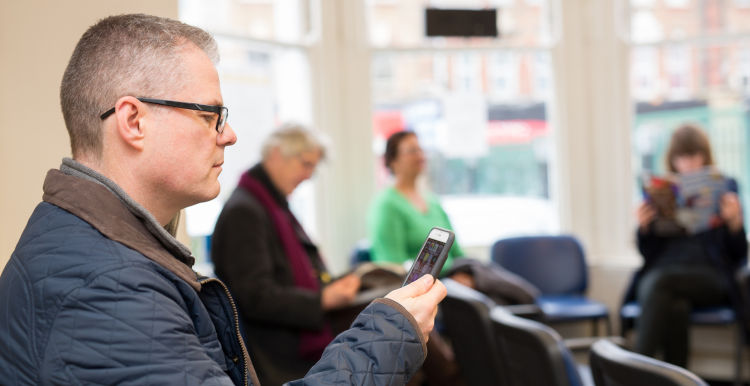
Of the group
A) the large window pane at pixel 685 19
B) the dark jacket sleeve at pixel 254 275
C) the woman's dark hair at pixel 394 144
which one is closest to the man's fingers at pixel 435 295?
the dark jacket sleeve at pixel 254 275

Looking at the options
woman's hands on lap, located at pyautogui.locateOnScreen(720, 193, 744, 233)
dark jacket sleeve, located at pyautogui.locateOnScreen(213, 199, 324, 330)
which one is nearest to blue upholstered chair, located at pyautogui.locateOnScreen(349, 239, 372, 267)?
dark jacket sleeve, located at pyautogui.locateOnScreen(213, 199, 324, 330)

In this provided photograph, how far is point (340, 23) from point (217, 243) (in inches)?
89.2

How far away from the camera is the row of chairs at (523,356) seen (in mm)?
1279

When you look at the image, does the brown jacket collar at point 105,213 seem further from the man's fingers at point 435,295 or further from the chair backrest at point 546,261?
the chair backrest at point 546,261

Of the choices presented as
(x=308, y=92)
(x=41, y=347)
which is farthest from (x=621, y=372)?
(x=308, y=92)

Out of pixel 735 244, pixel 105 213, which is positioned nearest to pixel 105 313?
pixel 105 213

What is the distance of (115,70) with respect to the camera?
89 centimetres

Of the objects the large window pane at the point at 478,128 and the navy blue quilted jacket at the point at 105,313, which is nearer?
the navy blue quilted jacket at the point at 105,313

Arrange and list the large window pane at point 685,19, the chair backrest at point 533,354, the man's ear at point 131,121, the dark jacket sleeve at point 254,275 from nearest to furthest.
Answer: the man's ear at point 131,121 < the chair backrest at point 533,354 < the dark jacket sleeve at point 254,275 < the large window pane at point 685,19

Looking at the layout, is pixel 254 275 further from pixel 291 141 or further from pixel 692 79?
pixel 692 79

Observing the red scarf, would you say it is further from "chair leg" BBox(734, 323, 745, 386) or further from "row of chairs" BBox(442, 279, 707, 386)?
"chair leg" BBox(734, 323, 745, 386)

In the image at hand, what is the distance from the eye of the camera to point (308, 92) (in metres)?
4.25

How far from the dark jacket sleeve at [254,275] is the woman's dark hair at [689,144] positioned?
2.63 m

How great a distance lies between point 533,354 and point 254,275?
4.02 ft
